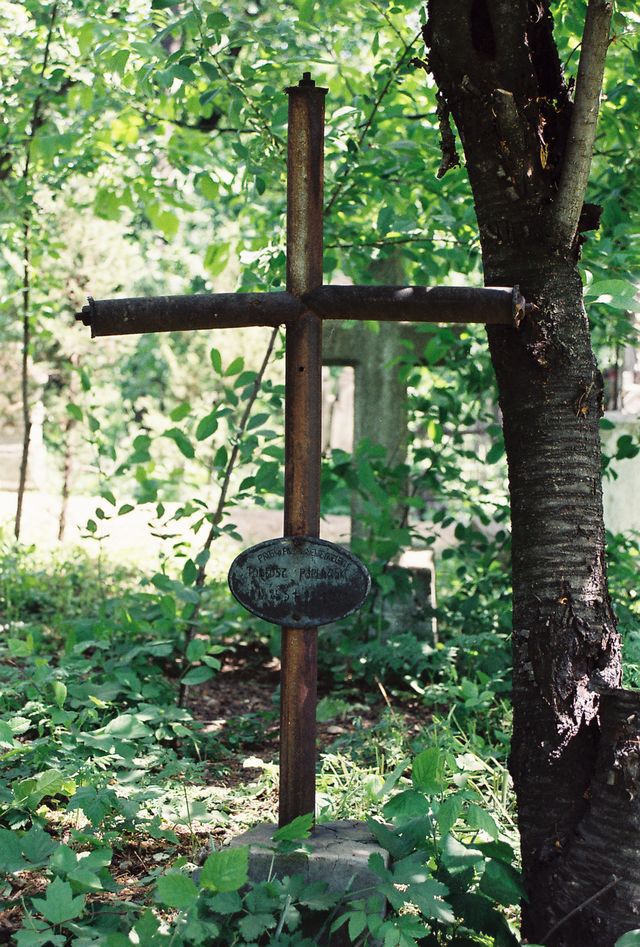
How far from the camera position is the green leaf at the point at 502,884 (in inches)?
82.7

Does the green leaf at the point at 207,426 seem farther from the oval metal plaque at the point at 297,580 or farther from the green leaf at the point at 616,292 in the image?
the green leaf at the point at 616,292

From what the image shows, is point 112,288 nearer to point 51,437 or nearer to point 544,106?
point 51,437

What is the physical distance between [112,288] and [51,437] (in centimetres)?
219

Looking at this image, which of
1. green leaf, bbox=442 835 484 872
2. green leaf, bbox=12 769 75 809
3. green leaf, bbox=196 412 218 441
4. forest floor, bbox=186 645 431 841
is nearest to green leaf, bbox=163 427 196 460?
green leaf, bbox=196 412 218 441

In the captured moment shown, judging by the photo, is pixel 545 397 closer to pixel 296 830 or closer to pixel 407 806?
pixel 407 806

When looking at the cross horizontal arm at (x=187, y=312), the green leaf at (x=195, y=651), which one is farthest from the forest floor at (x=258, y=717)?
the cross horizontal arm at (x=187, y=312)

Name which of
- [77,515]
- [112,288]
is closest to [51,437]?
[77,515]

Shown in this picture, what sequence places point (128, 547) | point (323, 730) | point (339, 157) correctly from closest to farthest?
1. point (323, 730)
2. point (339, 157)
3. point (128, 547)

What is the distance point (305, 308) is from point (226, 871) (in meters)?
1.26

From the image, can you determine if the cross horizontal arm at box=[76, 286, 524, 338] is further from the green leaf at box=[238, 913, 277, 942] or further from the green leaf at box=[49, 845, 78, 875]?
the green leaf at box=[238, 913, 277, 942]

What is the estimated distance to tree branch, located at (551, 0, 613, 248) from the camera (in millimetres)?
2314

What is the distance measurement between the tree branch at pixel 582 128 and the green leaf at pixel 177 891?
1.68 metres

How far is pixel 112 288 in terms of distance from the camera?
945 cm

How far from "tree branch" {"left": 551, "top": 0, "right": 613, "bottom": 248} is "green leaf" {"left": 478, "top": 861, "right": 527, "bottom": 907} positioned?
147 centimetres
